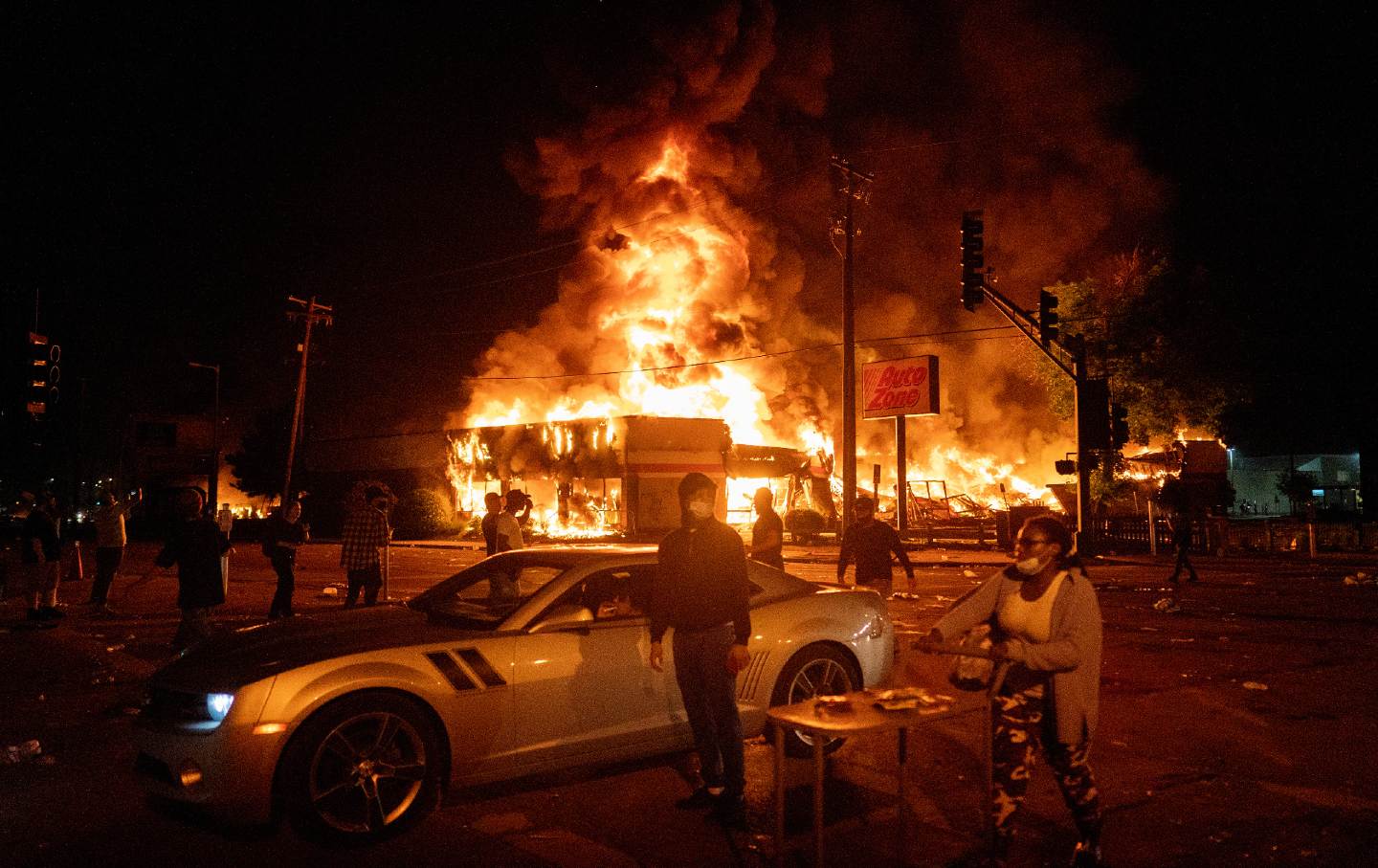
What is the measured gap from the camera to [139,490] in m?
59.1

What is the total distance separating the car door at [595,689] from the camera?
5.23 meters

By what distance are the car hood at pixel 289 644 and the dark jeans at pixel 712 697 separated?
3.71ft

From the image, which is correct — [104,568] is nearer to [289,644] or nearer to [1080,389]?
[289,644]

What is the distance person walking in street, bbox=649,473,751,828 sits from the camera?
196 inches

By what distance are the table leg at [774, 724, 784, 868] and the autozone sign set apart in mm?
33255

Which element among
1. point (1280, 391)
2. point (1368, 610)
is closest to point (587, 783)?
point (1368, 610)

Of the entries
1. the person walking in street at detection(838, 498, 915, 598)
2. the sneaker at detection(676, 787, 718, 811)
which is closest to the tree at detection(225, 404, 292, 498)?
the person walking in street at detection(838, 498, 915, 598)

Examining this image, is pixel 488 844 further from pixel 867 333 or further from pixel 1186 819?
pixel 867 333

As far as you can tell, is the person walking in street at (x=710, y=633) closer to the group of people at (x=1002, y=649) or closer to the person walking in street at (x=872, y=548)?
the group of people at (x=1002, y=649)

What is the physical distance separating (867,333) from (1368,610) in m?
44.2

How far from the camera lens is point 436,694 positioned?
4.95 meters

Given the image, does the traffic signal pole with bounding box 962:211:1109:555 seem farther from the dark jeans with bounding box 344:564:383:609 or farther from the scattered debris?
the scattered debris

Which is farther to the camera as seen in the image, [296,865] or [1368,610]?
[1368,610]

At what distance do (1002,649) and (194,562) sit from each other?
7369 millimetres
